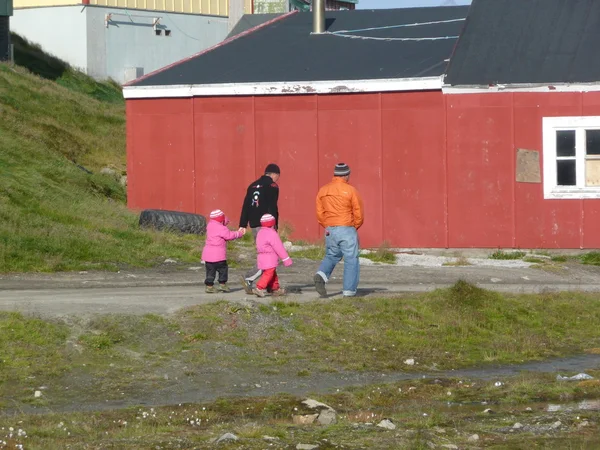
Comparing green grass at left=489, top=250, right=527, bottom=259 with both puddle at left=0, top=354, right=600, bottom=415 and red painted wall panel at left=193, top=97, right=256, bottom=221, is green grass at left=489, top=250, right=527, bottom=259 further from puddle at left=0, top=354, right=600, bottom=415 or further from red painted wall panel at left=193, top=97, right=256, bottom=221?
puddle at left=0, top=354, right=600, bottom=415

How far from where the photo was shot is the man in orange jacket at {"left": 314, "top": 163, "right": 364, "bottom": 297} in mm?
13836

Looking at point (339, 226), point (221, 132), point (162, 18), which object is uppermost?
point (162, 18)

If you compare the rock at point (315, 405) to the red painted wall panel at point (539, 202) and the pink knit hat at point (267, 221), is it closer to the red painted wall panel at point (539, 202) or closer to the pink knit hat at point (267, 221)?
the pink knit hat at point (267, 221)

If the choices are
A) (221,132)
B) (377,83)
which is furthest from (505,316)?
(221,132)

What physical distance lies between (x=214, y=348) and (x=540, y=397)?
341cm

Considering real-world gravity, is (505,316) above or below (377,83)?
below

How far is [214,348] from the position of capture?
11.7 metres

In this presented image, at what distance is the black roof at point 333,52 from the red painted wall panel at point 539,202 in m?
1.86

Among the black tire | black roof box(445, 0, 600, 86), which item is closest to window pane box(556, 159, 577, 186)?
black roof box(445, 0, 600, 86)

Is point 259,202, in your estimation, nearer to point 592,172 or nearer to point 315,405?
point 315,405

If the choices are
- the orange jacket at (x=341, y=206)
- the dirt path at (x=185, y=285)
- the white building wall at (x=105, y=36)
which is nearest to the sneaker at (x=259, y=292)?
the dirt path at (x=185, y=285)

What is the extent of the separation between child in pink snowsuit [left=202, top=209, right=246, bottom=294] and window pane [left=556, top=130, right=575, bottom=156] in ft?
28.8

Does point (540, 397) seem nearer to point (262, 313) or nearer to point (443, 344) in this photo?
point (443, 344)

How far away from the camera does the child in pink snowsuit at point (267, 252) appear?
45.8ft
